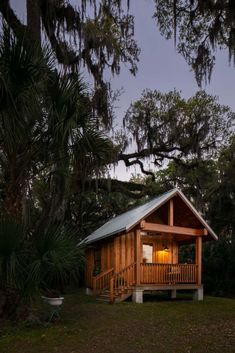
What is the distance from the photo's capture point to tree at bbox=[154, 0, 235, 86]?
34.8 feet

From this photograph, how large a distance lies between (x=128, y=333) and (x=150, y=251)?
10302 millimetres

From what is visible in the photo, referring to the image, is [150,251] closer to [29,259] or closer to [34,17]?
[29,259]

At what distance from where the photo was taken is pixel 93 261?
2056 centimetres

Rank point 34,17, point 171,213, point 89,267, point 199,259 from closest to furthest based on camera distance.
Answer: point 34,17 → point 171,213 → point 199,259 → point 89,267

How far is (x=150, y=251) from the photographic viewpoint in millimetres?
19844

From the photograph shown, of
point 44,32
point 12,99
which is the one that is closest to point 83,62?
point 44,32

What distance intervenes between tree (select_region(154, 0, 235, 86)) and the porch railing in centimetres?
774

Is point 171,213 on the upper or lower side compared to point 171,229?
upper

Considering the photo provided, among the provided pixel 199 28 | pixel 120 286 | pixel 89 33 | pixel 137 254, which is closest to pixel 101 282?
pixel 120 286

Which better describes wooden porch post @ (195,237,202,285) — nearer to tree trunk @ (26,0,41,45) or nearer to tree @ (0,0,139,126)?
tree @ (0,0,139,126)

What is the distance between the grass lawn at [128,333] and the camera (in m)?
8.23

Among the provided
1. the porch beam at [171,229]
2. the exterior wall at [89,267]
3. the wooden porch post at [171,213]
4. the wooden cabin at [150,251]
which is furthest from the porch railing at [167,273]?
the exterior wall at [89,267]

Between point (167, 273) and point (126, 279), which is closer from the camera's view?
point (126, 279)

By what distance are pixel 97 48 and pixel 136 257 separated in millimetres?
8066
